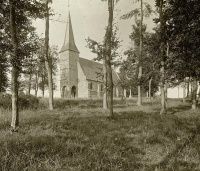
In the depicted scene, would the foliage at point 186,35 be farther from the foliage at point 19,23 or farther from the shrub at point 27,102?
the shrub at point 27,102

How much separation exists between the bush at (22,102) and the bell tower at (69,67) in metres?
25.8

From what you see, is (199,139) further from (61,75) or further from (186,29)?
(61,75)

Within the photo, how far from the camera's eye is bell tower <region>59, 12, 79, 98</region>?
43.8 meters

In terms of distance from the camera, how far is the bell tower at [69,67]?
144 feet

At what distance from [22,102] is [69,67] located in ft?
92.9

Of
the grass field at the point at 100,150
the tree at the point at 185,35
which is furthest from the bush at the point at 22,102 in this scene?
the tree at the point at 185,35

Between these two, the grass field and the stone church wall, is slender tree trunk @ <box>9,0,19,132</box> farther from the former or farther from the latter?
the stone church wall

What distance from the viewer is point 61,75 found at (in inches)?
1763

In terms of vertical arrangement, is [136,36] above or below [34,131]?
above

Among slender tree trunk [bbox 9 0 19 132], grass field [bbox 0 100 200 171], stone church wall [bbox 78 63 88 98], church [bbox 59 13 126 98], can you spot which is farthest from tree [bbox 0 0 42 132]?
stone church wall [bbox 78 63 88 98]

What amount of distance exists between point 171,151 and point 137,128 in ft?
9.72

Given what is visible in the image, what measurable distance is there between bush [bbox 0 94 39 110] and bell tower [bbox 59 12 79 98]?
84.8 ft

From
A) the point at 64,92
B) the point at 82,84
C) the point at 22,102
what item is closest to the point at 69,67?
the point at 82,84

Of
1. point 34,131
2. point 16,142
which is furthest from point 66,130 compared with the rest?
point 16,142
